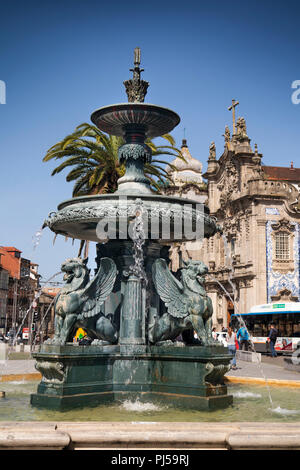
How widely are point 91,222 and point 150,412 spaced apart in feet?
8.98

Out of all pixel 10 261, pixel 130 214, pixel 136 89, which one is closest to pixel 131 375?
pixel 130 214

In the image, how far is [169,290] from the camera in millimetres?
7383

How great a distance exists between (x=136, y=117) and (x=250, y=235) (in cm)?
3325

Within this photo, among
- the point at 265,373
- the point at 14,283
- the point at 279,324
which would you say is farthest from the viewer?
the point at 14,283

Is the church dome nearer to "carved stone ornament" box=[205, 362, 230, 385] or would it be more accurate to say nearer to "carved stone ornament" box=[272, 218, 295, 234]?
"carved stone ornament" box=[272, 218, 295, 234]

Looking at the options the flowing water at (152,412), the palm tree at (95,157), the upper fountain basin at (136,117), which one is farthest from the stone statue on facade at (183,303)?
the palm tree at (95,157)

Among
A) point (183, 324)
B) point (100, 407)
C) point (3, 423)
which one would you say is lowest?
point (100, 407)

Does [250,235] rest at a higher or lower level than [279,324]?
higher

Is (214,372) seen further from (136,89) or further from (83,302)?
(136,89)

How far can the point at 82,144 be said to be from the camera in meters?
22.4

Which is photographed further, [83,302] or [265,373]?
[265,373]

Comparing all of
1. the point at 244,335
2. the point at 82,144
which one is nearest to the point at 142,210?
the point at 244,335

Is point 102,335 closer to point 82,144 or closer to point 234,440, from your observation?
point 234,440

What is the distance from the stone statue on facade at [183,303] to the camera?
697 cm
